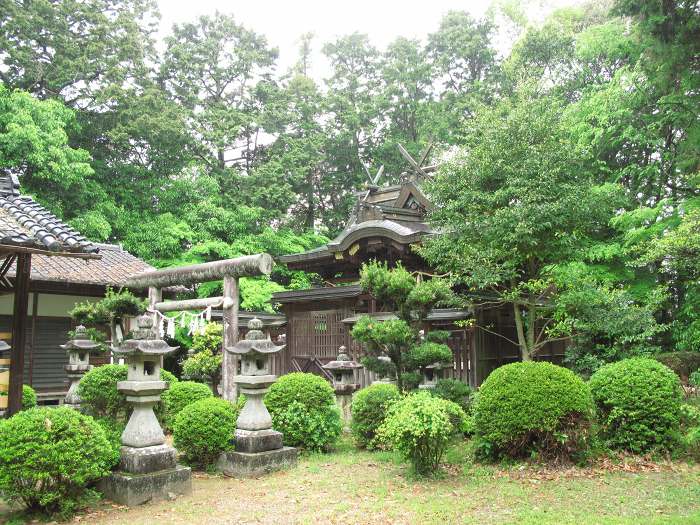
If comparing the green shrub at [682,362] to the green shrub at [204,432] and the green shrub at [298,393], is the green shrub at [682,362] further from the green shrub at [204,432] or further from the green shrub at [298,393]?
the green shrub at [204,432]

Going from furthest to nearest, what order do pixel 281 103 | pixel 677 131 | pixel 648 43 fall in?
pixel 281 103 < pixel 677 131 < pixel 648 43

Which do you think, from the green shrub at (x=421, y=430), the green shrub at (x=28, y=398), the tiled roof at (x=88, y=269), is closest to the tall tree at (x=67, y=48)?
the tiled roof at (x=88, y=269)

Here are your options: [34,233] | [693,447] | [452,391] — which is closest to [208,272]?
[34,233]

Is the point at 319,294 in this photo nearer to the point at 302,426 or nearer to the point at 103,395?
the point at 302,426

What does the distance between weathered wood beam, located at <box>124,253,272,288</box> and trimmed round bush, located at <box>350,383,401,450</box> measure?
2.85 m

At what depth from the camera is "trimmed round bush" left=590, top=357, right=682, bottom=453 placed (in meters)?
8.27

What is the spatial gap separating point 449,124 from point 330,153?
22.0ft

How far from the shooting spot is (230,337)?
33.2 ft

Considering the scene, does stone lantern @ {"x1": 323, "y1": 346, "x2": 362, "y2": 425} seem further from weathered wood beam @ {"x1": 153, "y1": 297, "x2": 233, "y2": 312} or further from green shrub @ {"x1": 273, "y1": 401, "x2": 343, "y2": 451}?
weathered wood beam @ {"x1": 153, "y1": 297, "x2": 233, "y2": 312}

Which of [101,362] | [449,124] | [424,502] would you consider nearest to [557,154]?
[424,502]

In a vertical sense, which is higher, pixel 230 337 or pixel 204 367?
pixel 230 337

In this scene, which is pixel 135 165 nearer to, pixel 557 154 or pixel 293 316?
pixel 293 316

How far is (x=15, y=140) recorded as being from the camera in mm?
16438

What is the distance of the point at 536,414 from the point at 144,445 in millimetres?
5252
